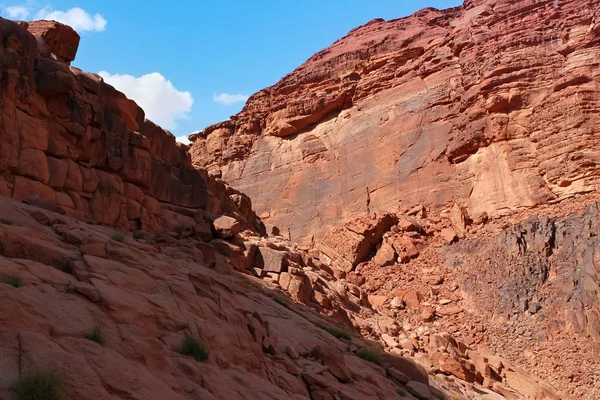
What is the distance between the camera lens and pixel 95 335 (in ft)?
23.4

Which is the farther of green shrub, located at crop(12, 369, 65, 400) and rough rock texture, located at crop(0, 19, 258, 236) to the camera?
rough rock texture, located at crop(0, 19, 258, 236)

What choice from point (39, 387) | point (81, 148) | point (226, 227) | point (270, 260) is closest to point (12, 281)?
point (39, 387)

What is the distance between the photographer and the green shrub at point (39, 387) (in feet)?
17.6

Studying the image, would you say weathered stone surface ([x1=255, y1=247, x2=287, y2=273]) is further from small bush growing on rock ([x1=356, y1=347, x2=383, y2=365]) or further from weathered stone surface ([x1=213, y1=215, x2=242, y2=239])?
small bush growing on rock ([x1=356, y1=347, x2=383, y2=365])

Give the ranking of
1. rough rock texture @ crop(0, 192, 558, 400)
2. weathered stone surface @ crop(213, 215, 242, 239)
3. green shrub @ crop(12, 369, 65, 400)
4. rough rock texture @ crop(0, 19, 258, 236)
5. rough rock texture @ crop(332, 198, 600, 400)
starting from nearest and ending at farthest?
green shrub @ crop(12, 369, 65, 400) < rough rock texture @ crop(0, 192, 558, 400) < rough rock texture @ crop(0, 19, 258, 236) < rough rock texture @ crop(332, 198, 600, 400) < weathered stone surface @ crop(213, 215, 242, 239)

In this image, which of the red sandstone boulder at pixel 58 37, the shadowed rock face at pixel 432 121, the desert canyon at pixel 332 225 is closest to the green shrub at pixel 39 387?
the desert canyon at pixel 332 225

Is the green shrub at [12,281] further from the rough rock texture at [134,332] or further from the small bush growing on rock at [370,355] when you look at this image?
the small bush growing on rock at [370,355]

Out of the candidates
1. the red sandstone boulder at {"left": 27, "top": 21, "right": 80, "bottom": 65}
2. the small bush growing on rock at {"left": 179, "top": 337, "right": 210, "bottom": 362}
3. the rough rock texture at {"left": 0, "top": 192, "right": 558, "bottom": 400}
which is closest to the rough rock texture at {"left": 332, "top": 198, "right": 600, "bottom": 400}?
the rough rock texture at {"left": 0, "top": 192, "right": 558, "bottom": 400}

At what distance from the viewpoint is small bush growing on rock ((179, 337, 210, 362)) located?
857 centimetres

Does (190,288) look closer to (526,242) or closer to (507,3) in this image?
(526,242)

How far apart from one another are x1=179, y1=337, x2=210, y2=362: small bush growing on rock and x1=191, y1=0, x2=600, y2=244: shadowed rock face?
26.6 metres

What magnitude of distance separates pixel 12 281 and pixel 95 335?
1.35 m

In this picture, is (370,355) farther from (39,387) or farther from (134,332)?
(39,387)

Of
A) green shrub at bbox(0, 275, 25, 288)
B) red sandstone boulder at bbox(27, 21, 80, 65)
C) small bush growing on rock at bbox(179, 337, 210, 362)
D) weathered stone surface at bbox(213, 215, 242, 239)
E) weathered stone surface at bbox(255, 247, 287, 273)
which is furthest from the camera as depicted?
weathered stone surface at bbox(213, 215, 242, 239)
